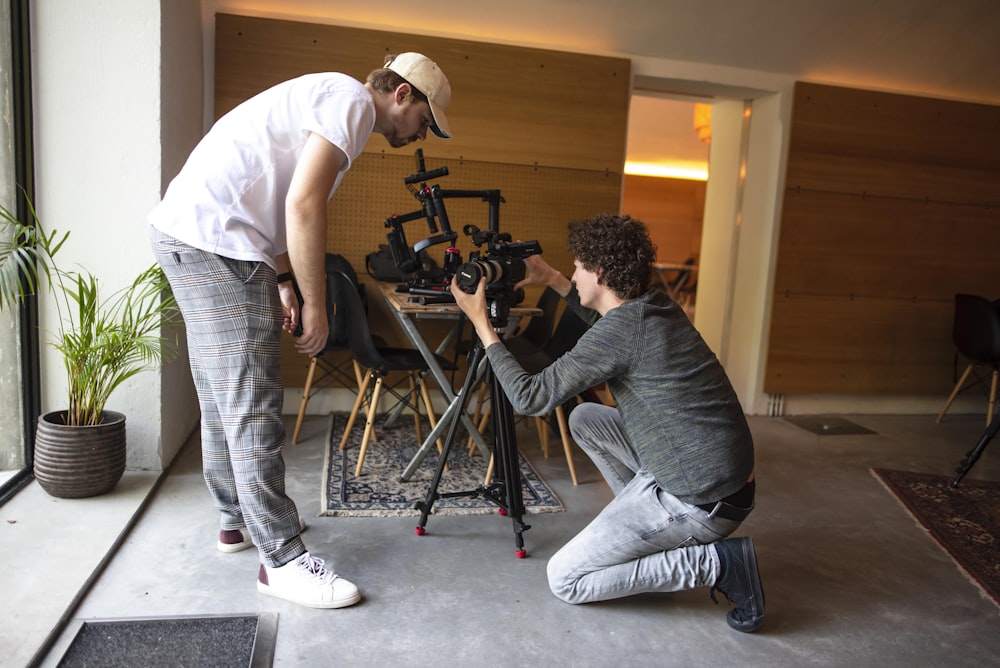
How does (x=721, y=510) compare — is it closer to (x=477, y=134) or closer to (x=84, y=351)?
(x=84, y=351)

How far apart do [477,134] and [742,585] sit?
2.93 meters

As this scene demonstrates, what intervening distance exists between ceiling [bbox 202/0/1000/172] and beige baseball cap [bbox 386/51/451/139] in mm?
2159

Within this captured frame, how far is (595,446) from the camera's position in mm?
2457

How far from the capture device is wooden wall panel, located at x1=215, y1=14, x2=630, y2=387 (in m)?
3.88

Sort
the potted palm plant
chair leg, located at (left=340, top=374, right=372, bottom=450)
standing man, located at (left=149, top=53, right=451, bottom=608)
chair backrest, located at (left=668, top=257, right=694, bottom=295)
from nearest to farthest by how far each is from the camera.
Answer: standing man, located at (left=149, top=53, right=451, bottom=608) < the potted palm plant < chair leg, located at (left=340, top=374, right=372, bottom=450) < chair backrest, located at (left=668, top=257, right=694, bottom=295)

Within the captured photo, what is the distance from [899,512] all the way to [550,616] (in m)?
1.89

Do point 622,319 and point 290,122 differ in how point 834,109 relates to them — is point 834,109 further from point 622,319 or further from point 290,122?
point 290,122

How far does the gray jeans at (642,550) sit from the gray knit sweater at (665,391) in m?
0.08

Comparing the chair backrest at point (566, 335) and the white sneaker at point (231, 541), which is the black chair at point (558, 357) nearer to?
the chair backrest at point (566, 335)

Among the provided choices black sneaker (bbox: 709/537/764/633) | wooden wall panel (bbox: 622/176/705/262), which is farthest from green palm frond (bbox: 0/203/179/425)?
wooden wall panel (bbox: 622/176/705/262)

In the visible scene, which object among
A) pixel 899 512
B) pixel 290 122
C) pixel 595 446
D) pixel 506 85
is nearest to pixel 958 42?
pixel 506 85

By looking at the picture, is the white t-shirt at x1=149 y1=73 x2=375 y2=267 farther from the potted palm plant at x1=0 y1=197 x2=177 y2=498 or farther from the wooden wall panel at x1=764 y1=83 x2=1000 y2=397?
the wooden wall panel at x1=764 y1=83 x2=1000 y2=397

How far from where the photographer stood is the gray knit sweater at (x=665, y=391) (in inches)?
79.0

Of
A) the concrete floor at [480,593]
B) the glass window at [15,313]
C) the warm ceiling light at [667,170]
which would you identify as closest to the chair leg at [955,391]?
the concrete floor at [480,593]
